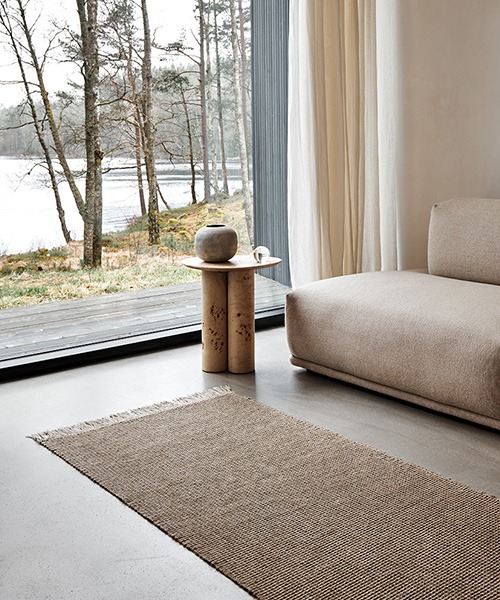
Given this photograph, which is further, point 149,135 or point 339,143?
point 149,135

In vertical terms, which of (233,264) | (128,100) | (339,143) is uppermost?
(128,100)

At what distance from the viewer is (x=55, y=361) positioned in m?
3.78

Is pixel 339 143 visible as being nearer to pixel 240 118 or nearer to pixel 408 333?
pixel 240 118

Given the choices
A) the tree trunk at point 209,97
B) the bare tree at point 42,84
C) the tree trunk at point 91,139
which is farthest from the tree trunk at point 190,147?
the bare tree at point 42,84

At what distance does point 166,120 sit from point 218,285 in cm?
168

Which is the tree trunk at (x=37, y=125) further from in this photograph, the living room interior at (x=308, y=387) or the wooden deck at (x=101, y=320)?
the living room interior at (x=308, y=387)

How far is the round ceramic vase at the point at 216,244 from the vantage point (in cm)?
→ 360

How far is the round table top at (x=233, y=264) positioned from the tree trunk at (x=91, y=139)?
1.19 meters

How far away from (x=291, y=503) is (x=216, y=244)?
4.83ft

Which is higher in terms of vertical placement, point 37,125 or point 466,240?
point 37,125

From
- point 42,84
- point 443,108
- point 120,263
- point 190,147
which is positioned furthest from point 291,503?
point 190,147

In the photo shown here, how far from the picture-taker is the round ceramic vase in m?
3.60

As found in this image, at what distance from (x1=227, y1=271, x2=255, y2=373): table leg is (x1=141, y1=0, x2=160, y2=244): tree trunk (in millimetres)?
1520

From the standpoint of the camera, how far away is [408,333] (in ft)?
10.3
